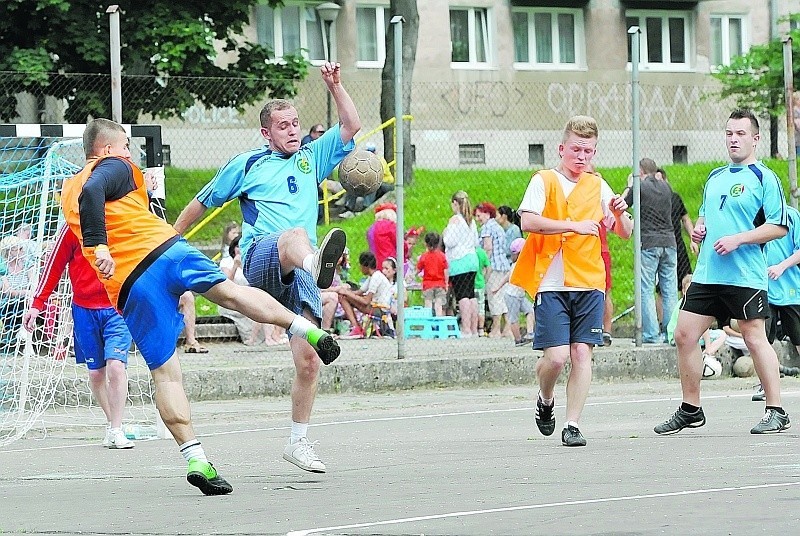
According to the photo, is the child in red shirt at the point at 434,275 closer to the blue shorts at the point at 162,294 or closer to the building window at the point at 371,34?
the blue shorts at the point at 162,294

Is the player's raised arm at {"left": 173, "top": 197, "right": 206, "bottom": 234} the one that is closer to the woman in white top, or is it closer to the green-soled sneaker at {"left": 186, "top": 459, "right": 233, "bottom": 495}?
the green-soled sneaker at {"left": 186, "top": 459, "right": 233, "bottom": 495}

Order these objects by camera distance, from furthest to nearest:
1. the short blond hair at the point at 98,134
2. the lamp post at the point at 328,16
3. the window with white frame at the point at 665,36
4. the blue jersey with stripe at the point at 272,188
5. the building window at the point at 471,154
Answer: the window with white frame at the point at 665,36
the lamp post at the point at 328,16
the building window at the point at 471,154
the blue jersey with stripe at the point at 272,188
the short blond hair at the point at 98,134

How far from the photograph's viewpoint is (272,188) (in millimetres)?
9094

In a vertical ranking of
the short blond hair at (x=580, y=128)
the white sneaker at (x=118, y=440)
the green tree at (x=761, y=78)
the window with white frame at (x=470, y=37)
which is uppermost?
the window with white frame at (x=470, y=37)

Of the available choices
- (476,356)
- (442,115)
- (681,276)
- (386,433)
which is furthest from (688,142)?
(386,433)

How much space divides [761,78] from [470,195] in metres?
9.56

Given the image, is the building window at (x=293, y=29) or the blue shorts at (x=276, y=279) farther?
the building window at (x=293, y=29)

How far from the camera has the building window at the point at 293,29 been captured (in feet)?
121

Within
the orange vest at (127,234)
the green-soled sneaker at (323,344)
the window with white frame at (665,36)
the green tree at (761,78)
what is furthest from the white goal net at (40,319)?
the window with white frame at (665,36)

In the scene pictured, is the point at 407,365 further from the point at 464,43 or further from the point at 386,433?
the point at 464,43

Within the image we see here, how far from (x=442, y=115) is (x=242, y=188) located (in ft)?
46.2

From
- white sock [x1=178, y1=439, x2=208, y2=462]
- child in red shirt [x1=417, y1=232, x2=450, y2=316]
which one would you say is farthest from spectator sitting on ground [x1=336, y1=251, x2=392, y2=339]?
white sock [x1=178, y1=439, x2=208, y2=462]

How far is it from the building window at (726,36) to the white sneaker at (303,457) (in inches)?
1420

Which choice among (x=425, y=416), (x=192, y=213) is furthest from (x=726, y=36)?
(x=192, y=213)
